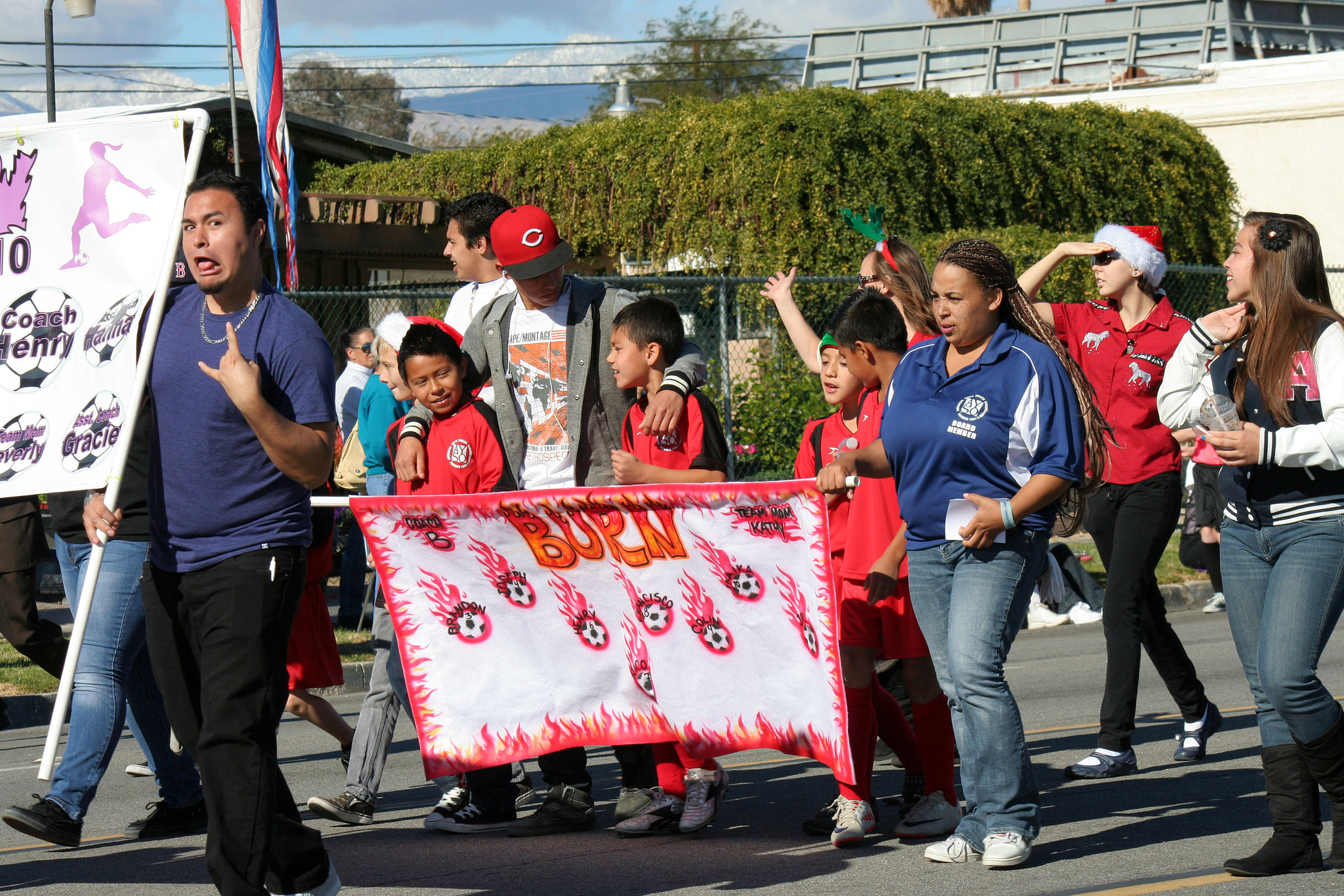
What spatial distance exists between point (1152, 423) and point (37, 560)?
5.26 m

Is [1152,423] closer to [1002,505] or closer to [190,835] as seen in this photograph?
[1002,505]

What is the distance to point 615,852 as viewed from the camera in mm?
5191

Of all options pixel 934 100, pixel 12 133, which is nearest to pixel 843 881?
pixel 12 133

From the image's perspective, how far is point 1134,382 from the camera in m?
6.38

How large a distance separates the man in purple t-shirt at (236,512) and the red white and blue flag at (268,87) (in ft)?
22.0

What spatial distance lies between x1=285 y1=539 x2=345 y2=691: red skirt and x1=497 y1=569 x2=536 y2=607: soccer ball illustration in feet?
3.50

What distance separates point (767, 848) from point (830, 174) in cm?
1369

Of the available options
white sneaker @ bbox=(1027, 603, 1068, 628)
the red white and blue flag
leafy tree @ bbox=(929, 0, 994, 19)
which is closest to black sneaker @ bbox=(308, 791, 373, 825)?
the red white and blue flag

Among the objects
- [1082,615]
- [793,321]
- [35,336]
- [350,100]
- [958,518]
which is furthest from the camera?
[350,100]

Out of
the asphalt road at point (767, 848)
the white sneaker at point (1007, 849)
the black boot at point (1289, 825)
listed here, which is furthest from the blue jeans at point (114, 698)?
the black boot at point (1289, 825)

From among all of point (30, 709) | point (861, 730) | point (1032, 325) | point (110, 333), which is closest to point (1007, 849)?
point (861, 730)

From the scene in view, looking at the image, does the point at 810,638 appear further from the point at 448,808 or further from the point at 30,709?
the point at 30,709

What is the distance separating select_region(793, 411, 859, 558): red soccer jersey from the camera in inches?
216

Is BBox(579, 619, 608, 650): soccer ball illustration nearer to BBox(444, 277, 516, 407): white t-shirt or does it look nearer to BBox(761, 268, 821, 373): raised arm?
BBox(761, 268, 821, 373): raised arm
